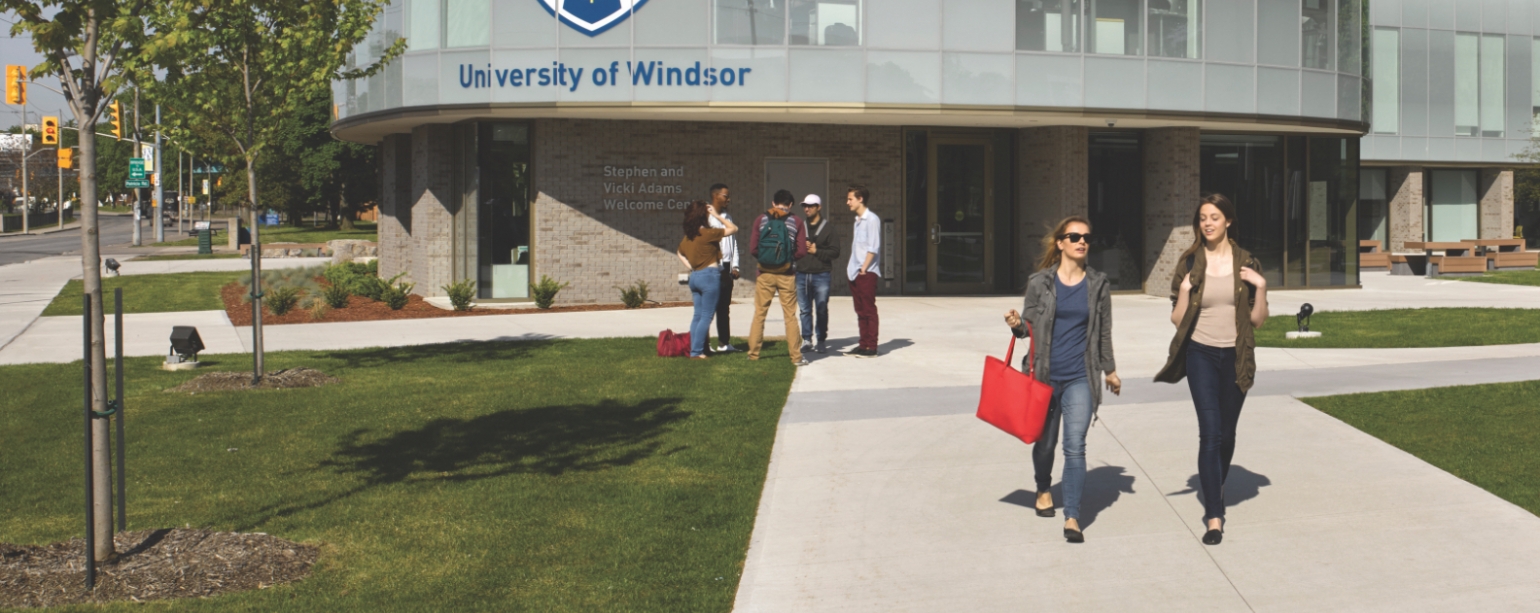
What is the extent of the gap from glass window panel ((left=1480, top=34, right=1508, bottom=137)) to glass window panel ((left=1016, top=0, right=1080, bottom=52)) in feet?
71.0

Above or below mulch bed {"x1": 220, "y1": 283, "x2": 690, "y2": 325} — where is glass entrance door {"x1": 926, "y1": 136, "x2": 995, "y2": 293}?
above

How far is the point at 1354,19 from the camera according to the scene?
24781 millimetres

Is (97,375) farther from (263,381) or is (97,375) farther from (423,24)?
(423,24)

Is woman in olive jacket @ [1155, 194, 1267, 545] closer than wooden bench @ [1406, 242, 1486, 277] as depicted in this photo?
Yes

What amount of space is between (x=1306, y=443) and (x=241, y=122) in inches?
382

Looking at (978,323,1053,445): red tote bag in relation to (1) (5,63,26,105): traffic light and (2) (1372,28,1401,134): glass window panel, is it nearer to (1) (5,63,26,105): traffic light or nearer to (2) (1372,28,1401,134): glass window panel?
(2) (1372,28,1401,134): glass window panel

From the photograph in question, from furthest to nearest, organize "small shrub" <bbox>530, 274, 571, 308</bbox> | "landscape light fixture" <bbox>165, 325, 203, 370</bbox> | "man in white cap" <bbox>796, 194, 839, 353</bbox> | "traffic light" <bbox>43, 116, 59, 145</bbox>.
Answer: "traffic light" <bbox>43, 116, 59, 145</bbox>, "small shrub" <bbox>530, 274, 571, 308</bbox>, "man in white cap" <bbox>796, 194, 839, 353</bbox>, "landscape light fixture" <bbox>165, 325, 203, 370</bbox>

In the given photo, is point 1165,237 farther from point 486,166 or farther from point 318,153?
point 318,153

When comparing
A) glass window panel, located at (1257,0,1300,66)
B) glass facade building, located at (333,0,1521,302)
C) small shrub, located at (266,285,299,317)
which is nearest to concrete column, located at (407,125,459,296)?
glass facade building, located at (333,0,1521,302)

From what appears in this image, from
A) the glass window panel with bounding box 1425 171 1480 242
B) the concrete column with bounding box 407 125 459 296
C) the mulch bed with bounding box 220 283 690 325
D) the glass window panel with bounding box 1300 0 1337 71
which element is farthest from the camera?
the glass window panel with bounding box 1425 171 1480 242

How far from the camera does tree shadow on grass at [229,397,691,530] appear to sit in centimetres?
848

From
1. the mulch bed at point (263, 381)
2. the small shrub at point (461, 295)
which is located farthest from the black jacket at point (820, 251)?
the small shrub at point (461, 295)

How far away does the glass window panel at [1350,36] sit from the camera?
2441cm

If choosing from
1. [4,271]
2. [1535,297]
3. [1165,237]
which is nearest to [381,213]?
[4,271]
